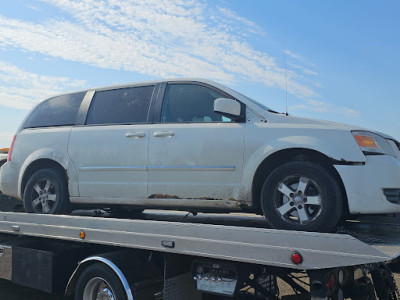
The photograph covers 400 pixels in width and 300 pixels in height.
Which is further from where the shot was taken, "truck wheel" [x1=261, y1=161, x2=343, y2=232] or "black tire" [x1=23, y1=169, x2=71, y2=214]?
"black tire" [x1=23, y1=169, x2=71, y2=214]

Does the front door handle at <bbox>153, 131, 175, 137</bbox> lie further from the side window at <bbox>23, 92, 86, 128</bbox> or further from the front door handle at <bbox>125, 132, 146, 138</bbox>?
the side window at <bbox>23, 92, 86, 128</bbox>

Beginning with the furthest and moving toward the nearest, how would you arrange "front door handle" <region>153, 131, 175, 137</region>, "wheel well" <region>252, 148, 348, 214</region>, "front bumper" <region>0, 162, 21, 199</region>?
"front bumper" <region>0, 162, 21, 199</region>
"front door handle" <region>153, 131, 175, 137</region>
"wheel well" <region>252, 148, 348, 214</region>

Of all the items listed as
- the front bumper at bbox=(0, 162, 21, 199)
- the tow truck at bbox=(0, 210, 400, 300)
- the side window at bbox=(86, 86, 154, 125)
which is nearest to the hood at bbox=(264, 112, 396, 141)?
the tow truck at bbox=(0, 210, 400, 300)

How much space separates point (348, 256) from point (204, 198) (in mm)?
1441

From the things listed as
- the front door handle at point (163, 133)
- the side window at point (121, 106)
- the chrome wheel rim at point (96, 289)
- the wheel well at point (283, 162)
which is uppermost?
the side window at point (121, 106)

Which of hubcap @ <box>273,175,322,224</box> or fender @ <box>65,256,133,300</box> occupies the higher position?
hubcap @ <box>273,175,322,224</box>

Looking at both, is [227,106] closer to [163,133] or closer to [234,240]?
[163,133]

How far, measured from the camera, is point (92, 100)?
4.95 m

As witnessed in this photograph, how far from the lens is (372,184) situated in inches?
129

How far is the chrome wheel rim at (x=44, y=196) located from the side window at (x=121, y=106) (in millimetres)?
870

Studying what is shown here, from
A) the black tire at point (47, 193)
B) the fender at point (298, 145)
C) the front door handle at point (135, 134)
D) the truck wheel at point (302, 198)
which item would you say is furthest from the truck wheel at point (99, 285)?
the truck wheel at point (302, 198)

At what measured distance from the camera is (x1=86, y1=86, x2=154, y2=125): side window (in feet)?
14.8

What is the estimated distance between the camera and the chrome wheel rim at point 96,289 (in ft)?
13.5

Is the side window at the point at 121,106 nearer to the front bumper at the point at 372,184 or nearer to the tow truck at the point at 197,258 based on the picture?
the tow truck at the point at 197,258
